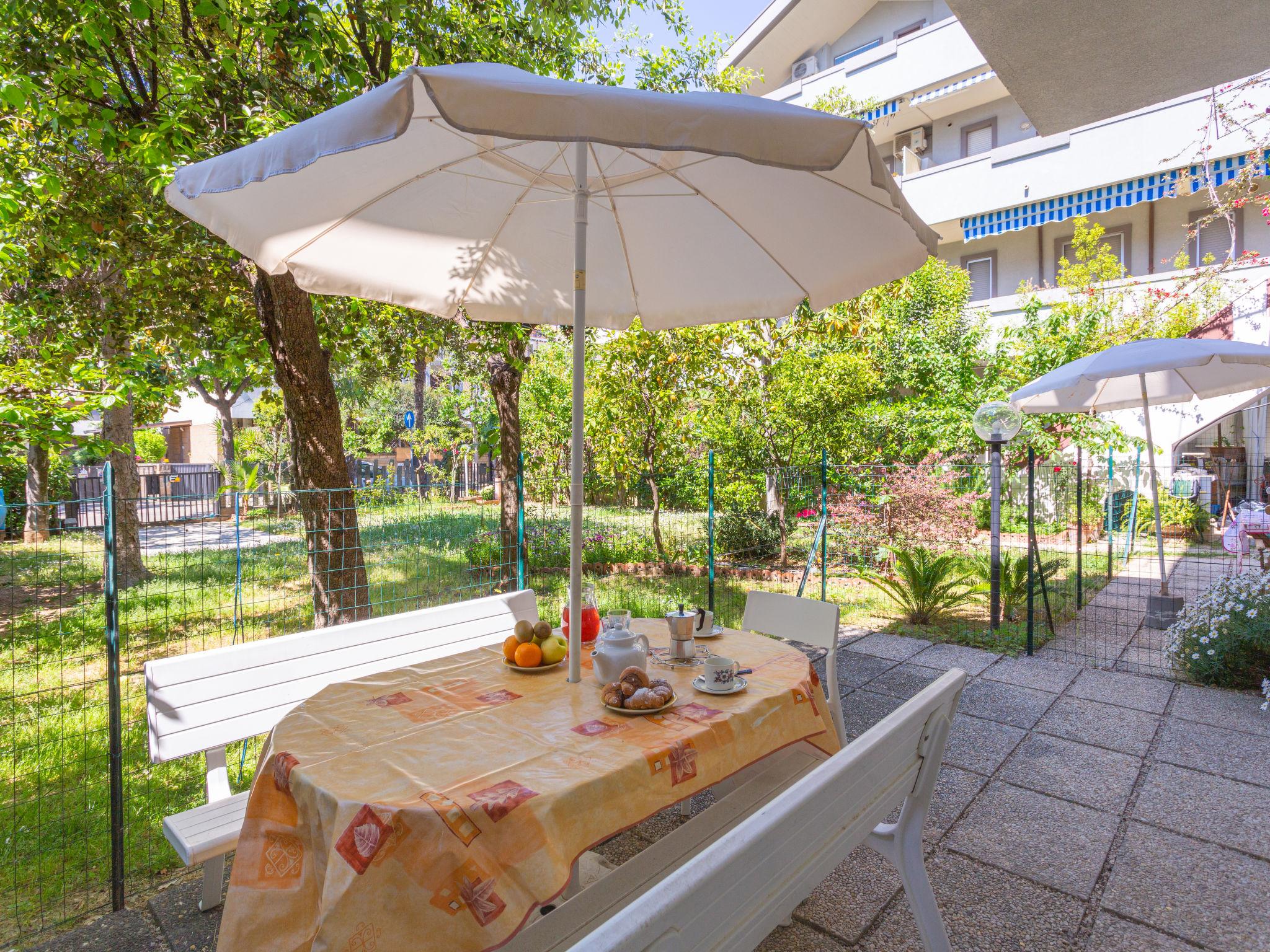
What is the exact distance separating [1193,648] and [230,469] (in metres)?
20.7

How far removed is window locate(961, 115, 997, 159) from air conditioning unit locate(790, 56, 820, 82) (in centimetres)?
472

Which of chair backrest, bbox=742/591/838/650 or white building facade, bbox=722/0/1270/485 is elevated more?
white building facade, bbox=722/0/1270/485

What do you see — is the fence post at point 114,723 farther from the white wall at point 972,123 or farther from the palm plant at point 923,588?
the white wall at point 972,123

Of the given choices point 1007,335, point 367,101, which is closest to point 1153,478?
point 1007,335

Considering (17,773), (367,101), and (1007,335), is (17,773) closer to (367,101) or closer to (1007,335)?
(367,101)

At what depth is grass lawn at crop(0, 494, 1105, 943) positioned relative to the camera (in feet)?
10.3

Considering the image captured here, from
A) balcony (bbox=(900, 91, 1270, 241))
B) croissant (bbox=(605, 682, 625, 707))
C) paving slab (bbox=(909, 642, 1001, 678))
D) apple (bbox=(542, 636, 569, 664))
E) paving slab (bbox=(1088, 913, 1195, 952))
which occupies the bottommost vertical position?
paving slab (bbox=(909, 642, 1001, 678))

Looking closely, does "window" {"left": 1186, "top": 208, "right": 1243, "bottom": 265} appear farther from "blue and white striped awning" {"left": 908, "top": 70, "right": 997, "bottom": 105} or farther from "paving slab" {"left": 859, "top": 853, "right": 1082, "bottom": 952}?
"paving slab" {"left": 859, "top": 853, "right": 1082, "bottom": 952}

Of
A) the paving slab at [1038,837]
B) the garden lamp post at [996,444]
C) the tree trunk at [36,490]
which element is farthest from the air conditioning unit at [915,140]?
the tree trunk at [36,490]

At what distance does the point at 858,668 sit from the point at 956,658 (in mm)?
987

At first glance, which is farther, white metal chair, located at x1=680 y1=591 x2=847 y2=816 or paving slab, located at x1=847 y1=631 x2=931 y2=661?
paving slab, located at x1=847 y1=631 x2=931 y2=661

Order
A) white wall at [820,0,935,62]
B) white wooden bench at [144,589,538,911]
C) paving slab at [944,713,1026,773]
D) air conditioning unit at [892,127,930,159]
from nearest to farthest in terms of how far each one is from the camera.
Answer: white wooden bench at [144,589,538,911]
paving slab at [944,713,1026,773]
white wall at [820,0,935,62]
air conditioning unit at [892,127,930,159]

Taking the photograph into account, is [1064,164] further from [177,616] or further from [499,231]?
[177,616]

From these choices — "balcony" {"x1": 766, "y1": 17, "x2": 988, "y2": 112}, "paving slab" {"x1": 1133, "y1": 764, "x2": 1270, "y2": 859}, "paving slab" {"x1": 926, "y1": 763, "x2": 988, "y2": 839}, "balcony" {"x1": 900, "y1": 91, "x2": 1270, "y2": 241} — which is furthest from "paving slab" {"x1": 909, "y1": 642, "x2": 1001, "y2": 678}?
"balcony" {"x1": 766, "y1": 17, "x2": 988, "y2": 112}
